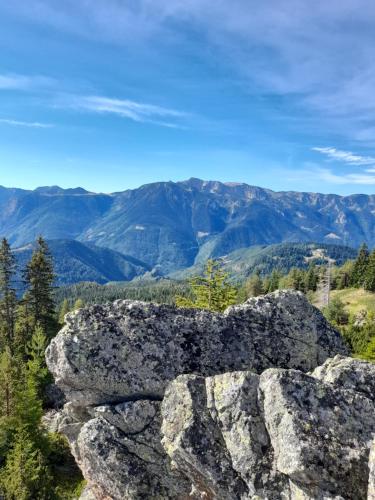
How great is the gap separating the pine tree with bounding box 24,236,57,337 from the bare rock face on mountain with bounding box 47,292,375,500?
4313cm

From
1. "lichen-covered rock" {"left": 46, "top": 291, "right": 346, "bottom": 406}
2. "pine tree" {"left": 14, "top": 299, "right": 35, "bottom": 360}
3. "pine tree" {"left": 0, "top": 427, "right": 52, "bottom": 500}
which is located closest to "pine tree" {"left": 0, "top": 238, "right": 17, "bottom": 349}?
"pine tree" {"left": 14, "top": 299, "right": 35, "bottom": 360}

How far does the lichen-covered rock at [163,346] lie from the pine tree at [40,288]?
44.5 meters

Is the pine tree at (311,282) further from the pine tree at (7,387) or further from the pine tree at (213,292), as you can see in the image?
the pine tree at (7,387)

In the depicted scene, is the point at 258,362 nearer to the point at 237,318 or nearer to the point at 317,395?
the point at 237,318

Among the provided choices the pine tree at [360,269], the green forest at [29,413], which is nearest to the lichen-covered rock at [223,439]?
the green forest at [29,413]

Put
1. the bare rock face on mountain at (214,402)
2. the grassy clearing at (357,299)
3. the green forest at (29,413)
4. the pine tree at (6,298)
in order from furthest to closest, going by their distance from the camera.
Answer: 1. the grassy clearing at (357,299)
2. the pine tree at (6,298)
3. the green forest at (29,413)
4. the bare rock face on mountain at (214,402)

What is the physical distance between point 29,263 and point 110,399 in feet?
154

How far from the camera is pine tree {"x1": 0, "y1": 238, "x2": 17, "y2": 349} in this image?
194ft

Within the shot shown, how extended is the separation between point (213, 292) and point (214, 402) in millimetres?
23296

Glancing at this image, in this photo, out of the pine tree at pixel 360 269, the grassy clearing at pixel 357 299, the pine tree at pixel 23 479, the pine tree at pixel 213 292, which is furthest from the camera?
the pine tree at pixel 360 269

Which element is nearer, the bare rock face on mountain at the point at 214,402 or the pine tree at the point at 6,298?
the bare rock face on mountain at the point at 214,402

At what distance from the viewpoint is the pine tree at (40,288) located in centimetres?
5778

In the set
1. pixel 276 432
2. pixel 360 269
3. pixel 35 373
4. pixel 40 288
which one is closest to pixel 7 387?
pixel 35 373

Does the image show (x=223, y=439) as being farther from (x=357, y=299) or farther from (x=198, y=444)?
(x=357, y=299)
